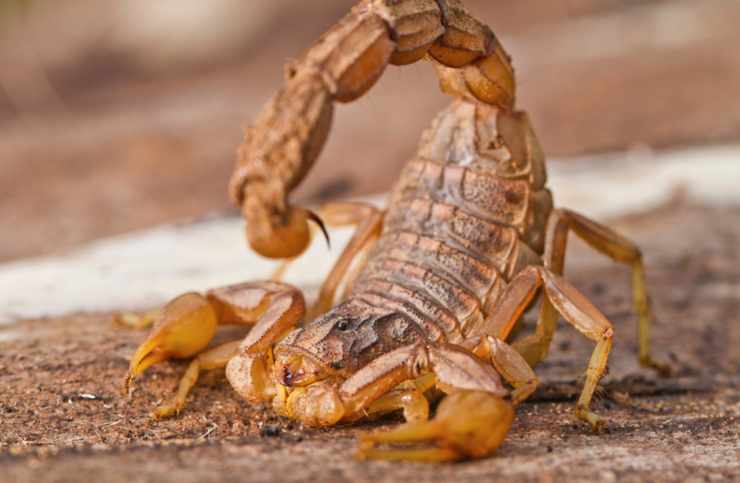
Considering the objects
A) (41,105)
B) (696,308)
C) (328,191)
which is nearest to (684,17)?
(328,191)

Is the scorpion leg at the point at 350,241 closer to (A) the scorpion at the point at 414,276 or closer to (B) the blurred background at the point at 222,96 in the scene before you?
(A) the scorpion at the point at 414,276

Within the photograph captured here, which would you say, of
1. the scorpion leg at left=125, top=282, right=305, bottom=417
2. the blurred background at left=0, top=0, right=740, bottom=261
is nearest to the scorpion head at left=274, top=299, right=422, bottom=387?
the scorpion leg at left=125, top=282, right=305, bottom=417

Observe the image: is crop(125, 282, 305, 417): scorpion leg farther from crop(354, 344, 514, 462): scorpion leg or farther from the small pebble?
crop(354, 344, 514, 462): scorpion leg

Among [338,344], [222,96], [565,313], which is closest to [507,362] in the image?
[565,313]

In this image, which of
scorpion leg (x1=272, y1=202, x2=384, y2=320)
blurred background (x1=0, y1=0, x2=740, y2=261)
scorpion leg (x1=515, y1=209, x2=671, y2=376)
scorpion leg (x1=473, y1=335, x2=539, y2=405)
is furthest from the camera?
blurred background (x1=0, y1=0, x2=740, y2=261)

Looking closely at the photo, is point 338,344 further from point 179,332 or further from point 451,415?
point 179,332

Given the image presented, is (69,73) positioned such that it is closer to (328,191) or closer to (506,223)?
(328,191)
